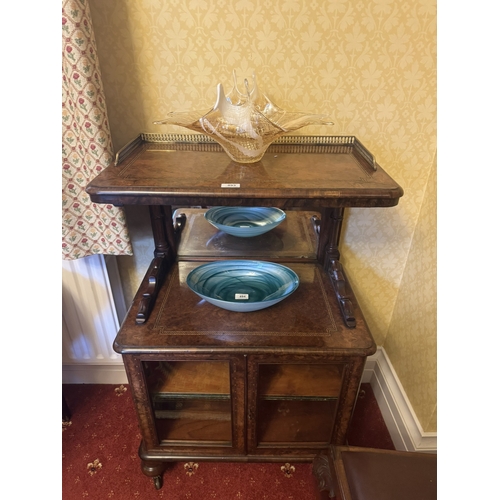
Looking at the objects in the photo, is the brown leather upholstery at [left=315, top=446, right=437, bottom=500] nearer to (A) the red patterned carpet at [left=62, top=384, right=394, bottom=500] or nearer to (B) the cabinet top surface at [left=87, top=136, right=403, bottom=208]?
(A) the red patterned carpet at [left=62, top=384, right=394, bottom=500]

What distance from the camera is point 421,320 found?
131 cm

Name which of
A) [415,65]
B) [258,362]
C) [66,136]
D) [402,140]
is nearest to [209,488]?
[258,362]

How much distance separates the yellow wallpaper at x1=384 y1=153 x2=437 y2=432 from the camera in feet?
4.06

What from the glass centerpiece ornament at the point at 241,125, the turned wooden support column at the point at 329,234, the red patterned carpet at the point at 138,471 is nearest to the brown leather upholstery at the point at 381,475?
the red patterned carpet at the point at 138,471

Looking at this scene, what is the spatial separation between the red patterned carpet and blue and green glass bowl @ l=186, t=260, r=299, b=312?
705mm

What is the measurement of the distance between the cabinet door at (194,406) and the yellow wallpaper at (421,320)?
671 millimetres

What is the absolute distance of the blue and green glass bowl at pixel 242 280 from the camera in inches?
44.7

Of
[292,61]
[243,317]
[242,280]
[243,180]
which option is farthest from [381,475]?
[292,61]

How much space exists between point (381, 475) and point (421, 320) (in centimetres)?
61

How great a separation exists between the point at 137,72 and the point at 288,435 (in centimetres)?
125

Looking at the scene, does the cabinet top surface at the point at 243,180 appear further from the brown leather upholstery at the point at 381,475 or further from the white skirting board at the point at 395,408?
the white skirting board at the point at 395,408

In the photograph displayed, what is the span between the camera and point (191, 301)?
1.12m

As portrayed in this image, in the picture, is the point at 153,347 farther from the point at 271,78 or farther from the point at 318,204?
the point at 271,78

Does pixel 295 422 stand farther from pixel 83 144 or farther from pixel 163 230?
pixel 83 144
